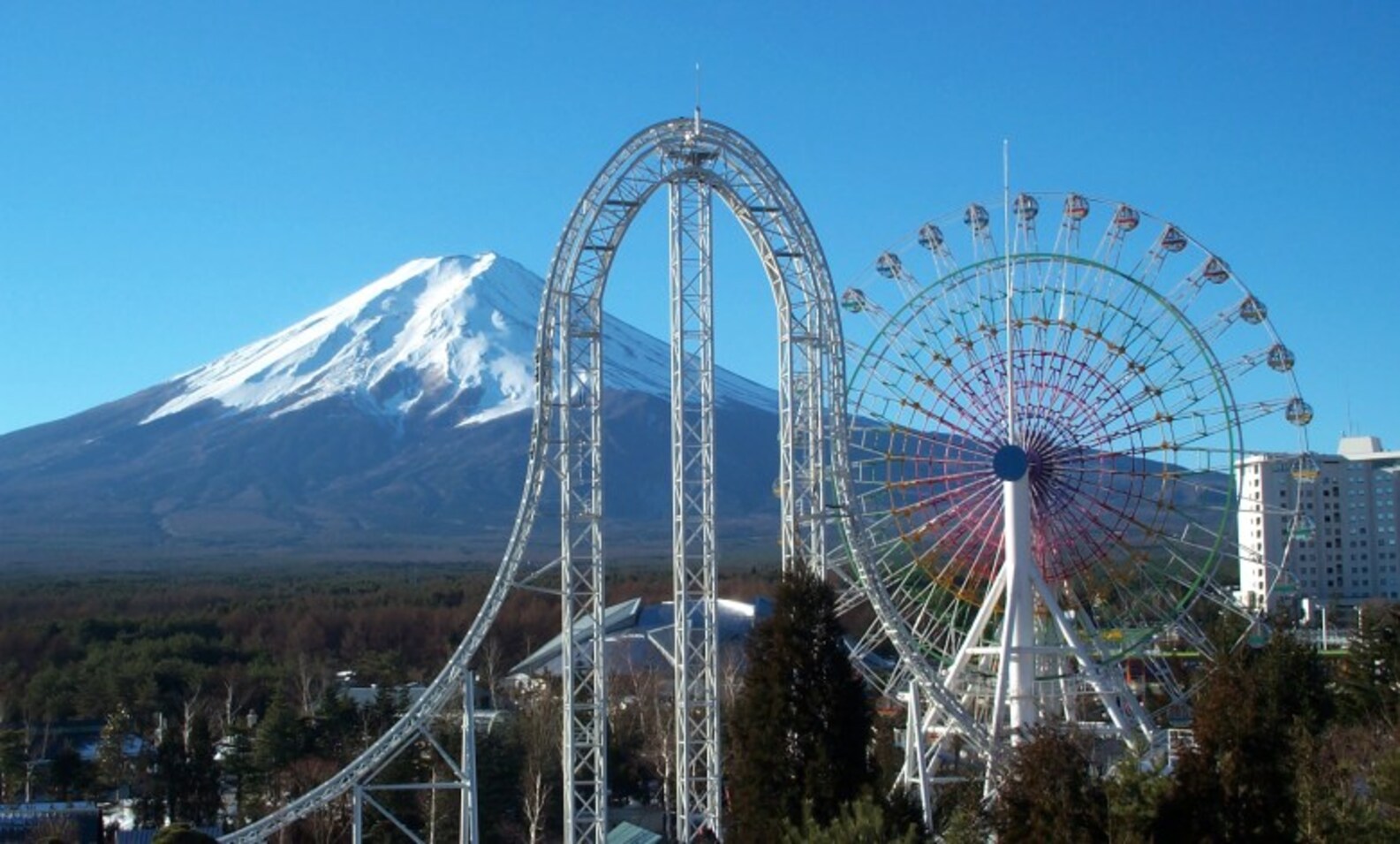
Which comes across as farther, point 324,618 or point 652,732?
point 324,618

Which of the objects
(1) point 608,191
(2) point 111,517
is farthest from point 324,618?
(2) point 111,517

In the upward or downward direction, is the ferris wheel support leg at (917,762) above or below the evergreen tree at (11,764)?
above

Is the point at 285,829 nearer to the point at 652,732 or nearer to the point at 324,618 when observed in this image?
the point at 652,732

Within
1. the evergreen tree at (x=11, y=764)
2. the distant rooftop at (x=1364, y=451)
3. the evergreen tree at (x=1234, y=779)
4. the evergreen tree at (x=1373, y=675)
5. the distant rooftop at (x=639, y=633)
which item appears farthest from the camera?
the distant rooftop at (x=1364, y=451)

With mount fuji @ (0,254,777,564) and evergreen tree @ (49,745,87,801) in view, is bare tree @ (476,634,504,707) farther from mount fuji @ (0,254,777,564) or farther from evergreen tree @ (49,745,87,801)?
mount fuji @ (0,254,777,564)

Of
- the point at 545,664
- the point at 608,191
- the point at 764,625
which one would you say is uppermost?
the point at 608,191

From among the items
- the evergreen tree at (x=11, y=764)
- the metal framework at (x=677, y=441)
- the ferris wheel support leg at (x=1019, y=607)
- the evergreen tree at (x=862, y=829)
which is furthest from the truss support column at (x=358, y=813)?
the evergreen tree at (x=11, y=764)

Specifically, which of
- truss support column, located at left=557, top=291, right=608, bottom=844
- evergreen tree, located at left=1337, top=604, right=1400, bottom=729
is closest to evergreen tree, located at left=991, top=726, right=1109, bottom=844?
truss support column, located at left=557, top=291, right=608, bottom=844

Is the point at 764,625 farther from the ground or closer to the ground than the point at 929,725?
farther from the ground

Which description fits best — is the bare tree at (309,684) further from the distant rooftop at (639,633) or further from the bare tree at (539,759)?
the distant rooftop at (639,633)
